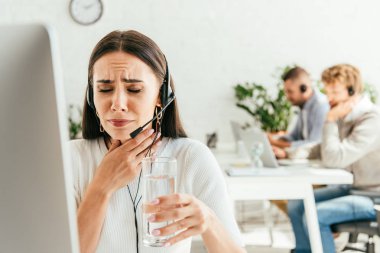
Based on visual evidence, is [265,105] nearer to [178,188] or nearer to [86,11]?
[86,11]

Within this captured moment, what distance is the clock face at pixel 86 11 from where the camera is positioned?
4.94 metres

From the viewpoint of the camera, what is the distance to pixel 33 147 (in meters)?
0.37

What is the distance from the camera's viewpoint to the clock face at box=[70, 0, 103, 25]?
194 inches

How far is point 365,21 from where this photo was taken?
4.88 m

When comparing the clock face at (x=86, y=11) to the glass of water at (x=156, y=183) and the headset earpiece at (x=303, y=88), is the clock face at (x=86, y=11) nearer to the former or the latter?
the headset earpiece at (x=303, y=88)

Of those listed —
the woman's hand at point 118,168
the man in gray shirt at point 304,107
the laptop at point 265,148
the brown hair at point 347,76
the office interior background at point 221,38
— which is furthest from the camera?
the office interior background at point 221,38

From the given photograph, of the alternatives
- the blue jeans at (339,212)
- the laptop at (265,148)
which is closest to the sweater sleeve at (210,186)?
the blue jeans at (339,212)

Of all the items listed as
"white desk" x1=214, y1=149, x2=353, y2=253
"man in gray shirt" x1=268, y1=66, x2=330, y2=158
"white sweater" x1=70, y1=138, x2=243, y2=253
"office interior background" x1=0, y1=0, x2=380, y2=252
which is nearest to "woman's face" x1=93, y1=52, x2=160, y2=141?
"white sweater" x1=70, y1=138, x2=243, y2=253

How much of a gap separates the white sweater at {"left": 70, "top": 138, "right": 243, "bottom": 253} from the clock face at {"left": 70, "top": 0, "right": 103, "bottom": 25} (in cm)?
383

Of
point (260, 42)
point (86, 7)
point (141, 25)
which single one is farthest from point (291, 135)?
→ point (86, 7)

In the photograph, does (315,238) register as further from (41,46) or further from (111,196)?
(41,46)

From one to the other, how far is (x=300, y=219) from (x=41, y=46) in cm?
301

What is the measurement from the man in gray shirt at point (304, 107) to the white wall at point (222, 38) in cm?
66

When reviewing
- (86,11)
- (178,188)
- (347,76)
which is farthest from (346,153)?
(86,11)
